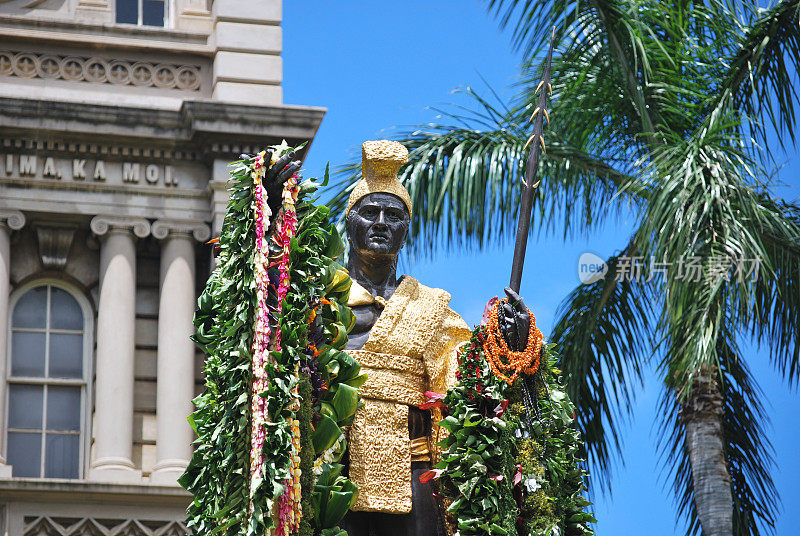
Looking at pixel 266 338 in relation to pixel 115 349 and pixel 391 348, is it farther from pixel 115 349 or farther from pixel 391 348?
pixel 115 349

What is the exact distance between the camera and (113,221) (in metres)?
18.9

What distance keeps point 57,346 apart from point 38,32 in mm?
3815

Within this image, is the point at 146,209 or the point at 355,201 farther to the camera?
the point at 146,209

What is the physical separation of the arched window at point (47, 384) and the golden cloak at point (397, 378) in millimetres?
11867

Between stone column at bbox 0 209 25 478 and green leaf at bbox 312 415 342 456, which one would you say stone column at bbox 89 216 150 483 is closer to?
stone column at bbox 0 209 25 478

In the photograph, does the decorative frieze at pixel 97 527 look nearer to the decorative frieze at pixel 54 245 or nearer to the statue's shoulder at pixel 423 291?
the decorative frieze at pixel 54 245

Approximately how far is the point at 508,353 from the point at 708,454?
7629 mm

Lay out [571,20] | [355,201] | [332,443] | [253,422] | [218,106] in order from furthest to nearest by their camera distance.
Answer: [218,106], [571,20], [355,201], [332,443], [253,422]

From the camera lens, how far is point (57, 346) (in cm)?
1906

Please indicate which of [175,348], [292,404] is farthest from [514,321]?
[175,348]

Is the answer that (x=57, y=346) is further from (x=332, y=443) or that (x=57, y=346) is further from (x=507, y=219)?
(x=332, y=443)

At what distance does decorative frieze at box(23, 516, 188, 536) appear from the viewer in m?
17.7

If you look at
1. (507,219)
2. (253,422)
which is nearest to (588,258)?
(507,219)

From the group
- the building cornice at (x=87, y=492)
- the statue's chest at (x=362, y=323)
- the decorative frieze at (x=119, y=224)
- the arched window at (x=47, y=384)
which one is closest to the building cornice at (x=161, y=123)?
the decorative frieze at (x=119, y=224)
